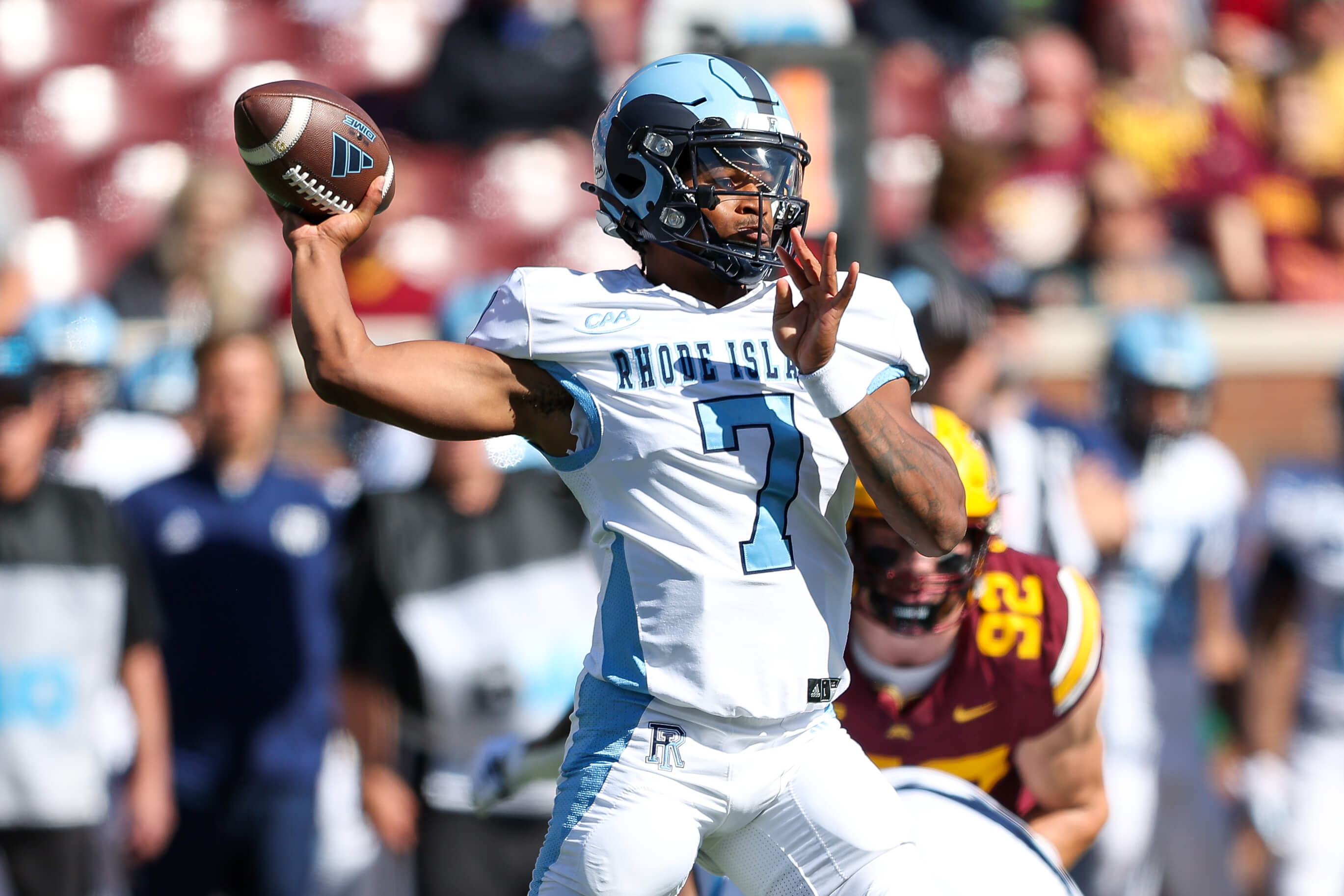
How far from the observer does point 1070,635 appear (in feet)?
12.2

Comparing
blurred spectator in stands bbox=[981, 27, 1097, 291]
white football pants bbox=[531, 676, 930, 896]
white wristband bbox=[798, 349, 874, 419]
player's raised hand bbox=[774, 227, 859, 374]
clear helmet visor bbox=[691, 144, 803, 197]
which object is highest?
clear helmet visor bbox=[691, 144, 803, 197]

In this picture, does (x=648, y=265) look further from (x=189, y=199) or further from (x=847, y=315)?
(x=189, y=199)

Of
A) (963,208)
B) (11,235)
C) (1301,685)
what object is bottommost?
(1301,685)

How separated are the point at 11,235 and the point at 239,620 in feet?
10.1

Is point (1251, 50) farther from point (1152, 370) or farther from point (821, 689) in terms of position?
point (821, 689)

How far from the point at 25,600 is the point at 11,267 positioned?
7.07 ft

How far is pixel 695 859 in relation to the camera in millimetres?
2871

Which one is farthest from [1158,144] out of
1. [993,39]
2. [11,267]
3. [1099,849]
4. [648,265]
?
[648,265]

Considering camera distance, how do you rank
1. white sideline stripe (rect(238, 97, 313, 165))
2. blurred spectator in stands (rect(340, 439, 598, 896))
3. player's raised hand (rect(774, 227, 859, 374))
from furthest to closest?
blurred spectator in stands (rect(340, 439, 598, 896)) < white sideline stripe (rect(238, 97, 313, 165)) < player's raised hand (rect(774, 227, 859, 374))

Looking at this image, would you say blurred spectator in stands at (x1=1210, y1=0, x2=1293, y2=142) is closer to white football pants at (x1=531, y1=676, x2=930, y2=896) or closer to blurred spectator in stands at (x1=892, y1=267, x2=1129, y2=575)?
blurred spectator in stands at (x1=892, y1=267, x2=1129, y2=575)

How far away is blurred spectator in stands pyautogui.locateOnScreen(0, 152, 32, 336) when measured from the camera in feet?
21.2

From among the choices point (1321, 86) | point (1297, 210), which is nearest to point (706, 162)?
point (1297, 210)

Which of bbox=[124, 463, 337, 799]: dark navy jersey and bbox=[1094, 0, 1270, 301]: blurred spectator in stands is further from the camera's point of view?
bbox=[1094, 0, 1270, 301]: blurred spectator in stands

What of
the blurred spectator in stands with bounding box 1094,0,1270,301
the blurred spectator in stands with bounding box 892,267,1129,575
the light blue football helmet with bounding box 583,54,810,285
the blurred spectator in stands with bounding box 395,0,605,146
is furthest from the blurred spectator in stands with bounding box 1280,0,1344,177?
the light blue football helmet with bounding box 583,54,810,285
